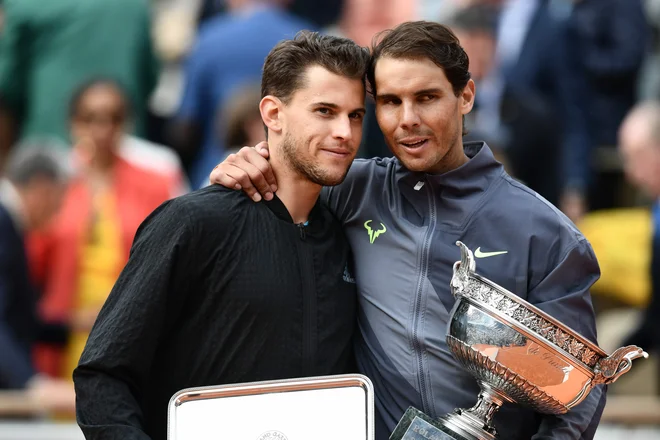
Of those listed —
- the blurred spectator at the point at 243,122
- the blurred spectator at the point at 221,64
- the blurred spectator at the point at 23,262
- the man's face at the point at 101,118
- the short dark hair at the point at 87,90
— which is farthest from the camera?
the blurred spectator at the point at 221,64

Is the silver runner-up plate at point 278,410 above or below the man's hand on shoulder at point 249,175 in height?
below

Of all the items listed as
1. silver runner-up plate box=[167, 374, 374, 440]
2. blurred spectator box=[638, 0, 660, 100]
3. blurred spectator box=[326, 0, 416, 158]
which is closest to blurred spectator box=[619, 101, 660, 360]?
blurred spectator box=[638, 0, 660, 100]

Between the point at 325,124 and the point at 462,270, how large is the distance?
0.60m

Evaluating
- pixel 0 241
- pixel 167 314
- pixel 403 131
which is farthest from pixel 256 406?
pixel 0 241

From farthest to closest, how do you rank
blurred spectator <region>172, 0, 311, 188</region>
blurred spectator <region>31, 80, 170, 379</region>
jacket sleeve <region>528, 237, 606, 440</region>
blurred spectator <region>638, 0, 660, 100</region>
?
blurred spectator <region>638, 0, 660, 100</region> → blurred spectator <region>172, 0, 311, 188</region> → blurred spectator <region>31, 80, 170, 379</region> → jacket sleeve <region>528, 237, 606, 440</region>

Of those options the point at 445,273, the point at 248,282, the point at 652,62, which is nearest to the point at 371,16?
the point at 652,62

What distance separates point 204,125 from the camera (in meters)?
7.02

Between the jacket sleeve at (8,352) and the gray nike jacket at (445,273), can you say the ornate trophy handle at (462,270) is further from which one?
the jacket sleeve at (8,352)

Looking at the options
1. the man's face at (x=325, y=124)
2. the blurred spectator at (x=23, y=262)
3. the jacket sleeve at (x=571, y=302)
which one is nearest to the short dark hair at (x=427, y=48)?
the man's face at (x=325, y=124)

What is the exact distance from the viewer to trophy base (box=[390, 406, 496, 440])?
3326 mm

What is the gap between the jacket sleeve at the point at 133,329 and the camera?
3371mm

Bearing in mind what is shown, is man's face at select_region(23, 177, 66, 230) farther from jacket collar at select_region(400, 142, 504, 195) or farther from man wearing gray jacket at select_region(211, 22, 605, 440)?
jacket collar at select_region(400, 142, 504, 195)

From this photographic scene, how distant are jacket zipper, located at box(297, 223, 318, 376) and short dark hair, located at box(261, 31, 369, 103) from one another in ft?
1.42

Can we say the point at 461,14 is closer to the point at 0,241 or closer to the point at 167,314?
the point at 0,241
